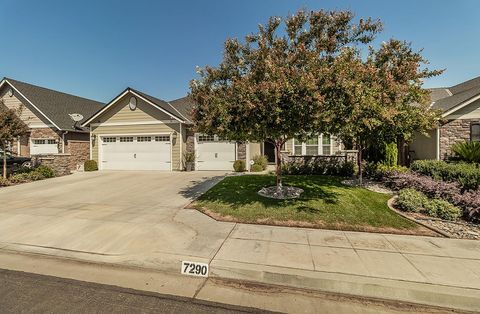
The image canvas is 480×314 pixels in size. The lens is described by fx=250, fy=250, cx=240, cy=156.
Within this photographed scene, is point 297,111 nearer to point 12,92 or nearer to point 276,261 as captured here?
point 276,261

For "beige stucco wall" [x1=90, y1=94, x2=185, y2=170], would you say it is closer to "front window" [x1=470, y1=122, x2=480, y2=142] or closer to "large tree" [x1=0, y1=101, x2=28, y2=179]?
"large tree" [x1=0, y1=101, x2=28, y2=179]

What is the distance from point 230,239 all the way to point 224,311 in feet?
7.12

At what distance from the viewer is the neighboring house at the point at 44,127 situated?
18656mm

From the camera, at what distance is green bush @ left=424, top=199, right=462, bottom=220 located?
6625 millimetres

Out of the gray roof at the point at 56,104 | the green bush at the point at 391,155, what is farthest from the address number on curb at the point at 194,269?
the gray roof at the point at 56,104

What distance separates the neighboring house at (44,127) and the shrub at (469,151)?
23786mm

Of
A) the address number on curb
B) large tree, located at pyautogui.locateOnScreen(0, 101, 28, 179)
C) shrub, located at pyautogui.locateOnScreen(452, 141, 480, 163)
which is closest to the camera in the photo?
the address number on curb

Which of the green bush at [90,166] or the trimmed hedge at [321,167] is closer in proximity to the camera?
the trimmed hedge at [321,167]

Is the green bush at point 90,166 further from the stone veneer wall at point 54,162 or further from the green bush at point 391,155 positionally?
the green bush at point 391,155

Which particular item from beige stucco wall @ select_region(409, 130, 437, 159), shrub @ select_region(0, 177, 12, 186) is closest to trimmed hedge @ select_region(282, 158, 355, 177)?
beige stucco wall @ select_region(409, 130, 437, 159)

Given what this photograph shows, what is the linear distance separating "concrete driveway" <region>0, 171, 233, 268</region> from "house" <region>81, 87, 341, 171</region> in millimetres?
6233

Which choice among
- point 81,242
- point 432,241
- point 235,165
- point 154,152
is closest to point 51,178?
point 154,152

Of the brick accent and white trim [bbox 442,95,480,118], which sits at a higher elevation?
white trim [bbox 442,95,480,118]

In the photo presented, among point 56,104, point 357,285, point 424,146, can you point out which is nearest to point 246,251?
point 357,285
